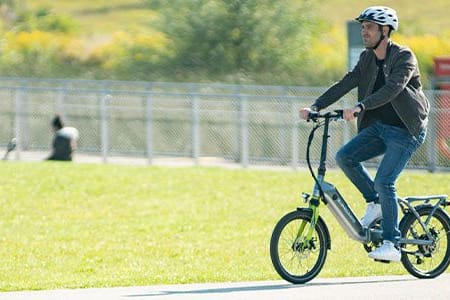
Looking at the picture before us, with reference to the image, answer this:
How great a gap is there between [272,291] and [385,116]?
1538mm

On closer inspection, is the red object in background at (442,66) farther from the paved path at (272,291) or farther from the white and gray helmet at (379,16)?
the white and gray helmet at (379,16)

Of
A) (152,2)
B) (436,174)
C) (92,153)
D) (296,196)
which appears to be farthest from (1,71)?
(296,196)

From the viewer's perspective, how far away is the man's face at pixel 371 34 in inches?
412

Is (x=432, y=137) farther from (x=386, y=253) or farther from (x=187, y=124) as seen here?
(x=386, y=253)

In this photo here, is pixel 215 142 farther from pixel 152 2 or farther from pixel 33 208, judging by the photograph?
pixel 152 2

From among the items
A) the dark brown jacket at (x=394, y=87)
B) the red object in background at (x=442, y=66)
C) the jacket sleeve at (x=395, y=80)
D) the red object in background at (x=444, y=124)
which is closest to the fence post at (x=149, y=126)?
the red object in background at (x=444, y=124)

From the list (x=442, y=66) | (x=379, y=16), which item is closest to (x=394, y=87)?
(x=379, y=16)

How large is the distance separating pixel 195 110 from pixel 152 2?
12009 mm

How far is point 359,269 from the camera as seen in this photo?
12.0m

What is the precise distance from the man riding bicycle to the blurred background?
1318cm

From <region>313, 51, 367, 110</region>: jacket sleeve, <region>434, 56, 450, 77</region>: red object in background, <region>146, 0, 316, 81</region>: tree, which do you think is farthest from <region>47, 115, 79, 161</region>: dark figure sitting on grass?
<region>313, 51, 367, 110</region>: jacket sleeve

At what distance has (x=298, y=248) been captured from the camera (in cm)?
1045

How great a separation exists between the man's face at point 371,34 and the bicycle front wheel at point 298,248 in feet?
4.11

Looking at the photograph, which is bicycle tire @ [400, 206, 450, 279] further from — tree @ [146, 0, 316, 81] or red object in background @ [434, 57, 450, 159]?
tree @ [146, 0, 316, 81]
